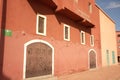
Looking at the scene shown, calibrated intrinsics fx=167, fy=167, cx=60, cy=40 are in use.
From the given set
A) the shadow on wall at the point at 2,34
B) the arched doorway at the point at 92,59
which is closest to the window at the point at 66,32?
the arched doorway at the point at 92,59

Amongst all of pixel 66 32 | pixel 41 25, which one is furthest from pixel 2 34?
pixel 66 32

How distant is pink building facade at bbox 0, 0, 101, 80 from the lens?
1016 centimetres

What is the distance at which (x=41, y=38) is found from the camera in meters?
12.8

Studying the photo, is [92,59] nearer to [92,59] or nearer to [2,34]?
[92,59]

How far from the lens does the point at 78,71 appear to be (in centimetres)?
1825

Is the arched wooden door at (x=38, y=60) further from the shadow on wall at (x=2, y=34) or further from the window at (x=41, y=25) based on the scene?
the shadow on wall at (x=2, y=34)

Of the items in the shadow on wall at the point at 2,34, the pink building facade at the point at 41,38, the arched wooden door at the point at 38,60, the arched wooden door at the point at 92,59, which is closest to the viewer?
the shadow on wall at the point at 2,34

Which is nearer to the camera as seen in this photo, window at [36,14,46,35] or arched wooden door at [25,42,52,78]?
arched wooden door at [25,42,52,78]

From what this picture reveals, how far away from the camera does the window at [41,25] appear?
12797mm

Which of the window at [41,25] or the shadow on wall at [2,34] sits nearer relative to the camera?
the shadow on wall at [2,34]

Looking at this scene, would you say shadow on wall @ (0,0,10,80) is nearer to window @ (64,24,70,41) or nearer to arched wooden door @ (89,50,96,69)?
window @ (64,24,70,41)

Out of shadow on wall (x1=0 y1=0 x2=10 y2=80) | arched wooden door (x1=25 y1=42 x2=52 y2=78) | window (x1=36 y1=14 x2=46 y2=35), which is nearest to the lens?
shadow on wall (x1=0 y1=0 x2=10 y2=80)

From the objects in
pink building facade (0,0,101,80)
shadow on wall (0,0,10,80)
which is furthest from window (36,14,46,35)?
shadow on wall (0,0,10,80)

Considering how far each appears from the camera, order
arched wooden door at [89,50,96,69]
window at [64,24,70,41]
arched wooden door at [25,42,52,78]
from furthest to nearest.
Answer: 1. arched wooden door at [89,50,96,69]
2. window at [64,24,70,41]
3. arched wooden door at [25,42,52,78]
